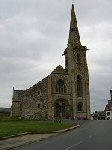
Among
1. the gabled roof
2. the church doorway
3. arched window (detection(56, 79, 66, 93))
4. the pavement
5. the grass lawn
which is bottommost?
the pavement

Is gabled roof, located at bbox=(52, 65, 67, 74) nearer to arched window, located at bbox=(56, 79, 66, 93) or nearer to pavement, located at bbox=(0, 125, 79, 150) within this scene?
arched window, located at bbox=(56, 79, 66, 93)

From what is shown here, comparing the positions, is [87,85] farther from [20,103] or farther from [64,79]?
[20,103]

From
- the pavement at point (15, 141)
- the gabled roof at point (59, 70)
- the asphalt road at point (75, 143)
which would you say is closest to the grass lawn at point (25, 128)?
the pavement at point (15, 141)

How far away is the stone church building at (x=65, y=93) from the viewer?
75.5m

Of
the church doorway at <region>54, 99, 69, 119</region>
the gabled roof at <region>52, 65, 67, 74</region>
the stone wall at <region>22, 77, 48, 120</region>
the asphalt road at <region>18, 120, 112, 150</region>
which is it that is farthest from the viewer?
the gabled roof at <region>52, 65, 67, 74</region>

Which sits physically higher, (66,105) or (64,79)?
(64,79)

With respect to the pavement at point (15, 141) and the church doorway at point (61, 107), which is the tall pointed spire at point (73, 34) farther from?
the pavement at point (15, 141)

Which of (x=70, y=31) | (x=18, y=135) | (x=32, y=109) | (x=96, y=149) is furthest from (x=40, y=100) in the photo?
(x=96, y=149)

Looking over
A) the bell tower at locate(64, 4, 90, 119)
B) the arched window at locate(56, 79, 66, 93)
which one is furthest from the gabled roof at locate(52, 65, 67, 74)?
the arched window at locate(56, 79, 66, 93)

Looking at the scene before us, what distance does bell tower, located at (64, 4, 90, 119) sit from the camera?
76.7 metres

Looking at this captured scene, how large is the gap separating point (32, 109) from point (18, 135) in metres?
50.4

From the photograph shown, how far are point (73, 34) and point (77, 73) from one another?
10.9 meters

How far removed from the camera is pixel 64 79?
258 ft

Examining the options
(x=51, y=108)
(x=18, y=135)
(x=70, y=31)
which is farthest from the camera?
(x=70, y=31)
